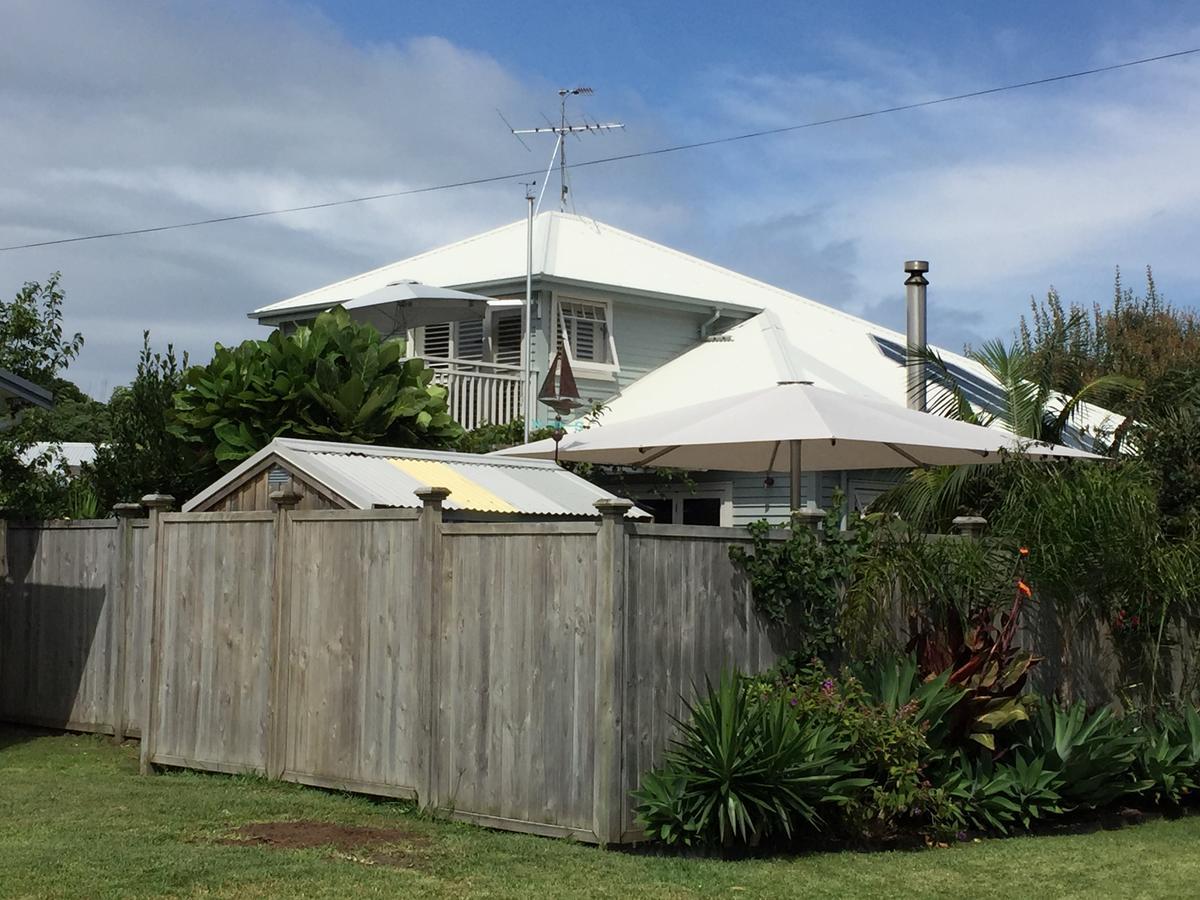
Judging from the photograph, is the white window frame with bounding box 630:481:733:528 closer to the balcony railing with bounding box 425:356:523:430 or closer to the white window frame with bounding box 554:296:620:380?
the white window frame with bounding box 554:296:620:380

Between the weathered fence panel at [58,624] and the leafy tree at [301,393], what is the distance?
1694 mm

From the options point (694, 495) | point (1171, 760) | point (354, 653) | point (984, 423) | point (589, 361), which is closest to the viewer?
point (354, 653)

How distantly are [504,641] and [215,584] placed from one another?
3250mm

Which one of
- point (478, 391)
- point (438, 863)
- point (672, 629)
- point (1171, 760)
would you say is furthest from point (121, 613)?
point (478, 391)

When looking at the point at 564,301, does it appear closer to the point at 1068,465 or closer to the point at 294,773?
the point at 1068,465

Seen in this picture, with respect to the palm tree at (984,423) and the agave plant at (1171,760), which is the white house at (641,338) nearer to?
the palm tree at (984,423)

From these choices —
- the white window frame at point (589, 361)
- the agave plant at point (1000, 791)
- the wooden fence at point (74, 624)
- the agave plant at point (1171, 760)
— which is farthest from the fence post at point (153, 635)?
the white window frame at point (589, 361)

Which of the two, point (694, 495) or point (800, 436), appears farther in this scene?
point (694, 495)

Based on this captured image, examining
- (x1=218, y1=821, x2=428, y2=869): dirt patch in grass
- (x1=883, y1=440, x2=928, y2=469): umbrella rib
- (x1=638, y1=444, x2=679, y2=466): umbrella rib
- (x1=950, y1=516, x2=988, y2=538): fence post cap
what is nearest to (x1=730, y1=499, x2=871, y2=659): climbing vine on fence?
(x1=950, y1=516, x2=988, y2=538): fence post cap

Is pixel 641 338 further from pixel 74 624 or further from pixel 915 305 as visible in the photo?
pixel 74 624

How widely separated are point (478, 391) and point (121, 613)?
30.4 ft

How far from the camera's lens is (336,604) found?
414 inches

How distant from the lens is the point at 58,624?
559 inches

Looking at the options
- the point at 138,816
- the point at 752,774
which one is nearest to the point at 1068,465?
the point at 752,774
